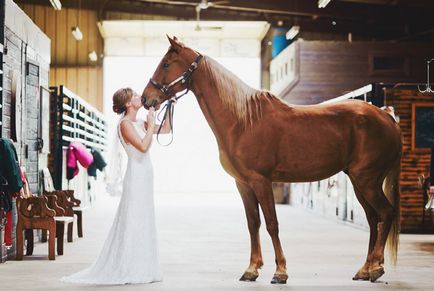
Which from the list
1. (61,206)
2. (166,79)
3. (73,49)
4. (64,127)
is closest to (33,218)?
(61,206)

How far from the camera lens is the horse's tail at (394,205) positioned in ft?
18.0

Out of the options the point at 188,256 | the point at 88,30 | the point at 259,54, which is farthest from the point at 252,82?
the point at 188,256

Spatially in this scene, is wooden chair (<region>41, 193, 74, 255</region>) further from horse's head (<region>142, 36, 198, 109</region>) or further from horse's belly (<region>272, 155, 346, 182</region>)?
horse's belly (<region>272, 155, 346, 182</region>)

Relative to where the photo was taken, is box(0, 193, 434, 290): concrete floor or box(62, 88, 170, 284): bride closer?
box(0, 193, 434, 290): concrete floor

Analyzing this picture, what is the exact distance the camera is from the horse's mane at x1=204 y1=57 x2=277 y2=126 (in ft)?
17.4

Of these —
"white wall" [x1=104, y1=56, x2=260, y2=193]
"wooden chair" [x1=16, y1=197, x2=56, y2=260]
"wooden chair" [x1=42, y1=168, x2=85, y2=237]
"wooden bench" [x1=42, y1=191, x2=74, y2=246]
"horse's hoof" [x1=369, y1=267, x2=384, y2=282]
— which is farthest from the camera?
"white wall" [x1=104, y1=56, x2=260, y2=193]

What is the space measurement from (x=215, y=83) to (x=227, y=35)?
56.2 feet

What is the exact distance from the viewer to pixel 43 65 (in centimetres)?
855

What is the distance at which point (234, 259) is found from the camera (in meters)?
6.90

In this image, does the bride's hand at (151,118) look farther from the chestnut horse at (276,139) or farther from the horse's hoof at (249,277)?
the horse's hoof at (249,277)

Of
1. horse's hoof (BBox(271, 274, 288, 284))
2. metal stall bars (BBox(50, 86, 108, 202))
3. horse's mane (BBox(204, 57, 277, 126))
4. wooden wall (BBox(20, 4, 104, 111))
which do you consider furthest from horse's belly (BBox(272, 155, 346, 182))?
wooden wall (BBox(20, 4, 104, 111))

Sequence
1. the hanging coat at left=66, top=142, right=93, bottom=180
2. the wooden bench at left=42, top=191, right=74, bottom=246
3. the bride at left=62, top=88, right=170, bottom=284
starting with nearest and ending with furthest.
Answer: the bride at left=62, top=88, right=170, bottom=284 → the wooden bench at left=42, top=191, right=74, bottom=246 → the hanging coat at left=66, top=142, right=93, bottom=180

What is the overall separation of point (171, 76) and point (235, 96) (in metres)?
0.49

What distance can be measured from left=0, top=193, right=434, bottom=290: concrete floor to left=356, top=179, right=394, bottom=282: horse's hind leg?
0.19m
